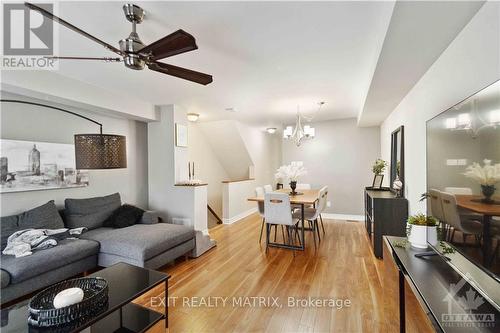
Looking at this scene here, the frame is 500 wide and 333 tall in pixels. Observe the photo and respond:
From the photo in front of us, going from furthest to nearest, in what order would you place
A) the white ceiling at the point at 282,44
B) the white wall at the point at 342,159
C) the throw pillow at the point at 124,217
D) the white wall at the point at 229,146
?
the white wall at the point at 229,146
the white wall at the point at 342,159
the throw pillow at the point at 124,217
the white ceiling at the point at 282,44

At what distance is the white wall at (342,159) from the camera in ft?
17.3

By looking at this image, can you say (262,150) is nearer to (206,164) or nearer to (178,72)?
(206,164)

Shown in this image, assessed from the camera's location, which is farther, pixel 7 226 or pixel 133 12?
pixel 7 226

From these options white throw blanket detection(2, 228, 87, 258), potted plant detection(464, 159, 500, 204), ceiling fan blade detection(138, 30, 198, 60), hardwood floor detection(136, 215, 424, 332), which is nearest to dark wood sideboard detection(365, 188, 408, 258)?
hardwood floor detection(136, 215, 424, 332)

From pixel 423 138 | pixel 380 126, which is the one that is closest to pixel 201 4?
pixel 423 138

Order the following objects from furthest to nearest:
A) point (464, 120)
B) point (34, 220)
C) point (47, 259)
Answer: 1. point (34, 220)
2. point (47, 259)
3. point (464, 120)

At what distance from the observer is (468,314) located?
1056 millimetres

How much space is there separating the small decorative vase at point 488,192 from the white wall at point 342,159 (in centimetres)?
446

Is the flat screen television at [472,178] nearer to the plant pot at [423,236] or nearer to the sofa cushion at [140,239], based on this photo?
the plant pot at [423,236]

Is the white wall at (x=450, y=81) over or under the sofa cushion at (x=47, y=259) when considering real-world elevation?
over

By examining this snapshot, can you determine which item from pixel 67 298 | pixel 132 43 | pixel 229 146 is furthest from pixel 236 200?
pixel 132 43

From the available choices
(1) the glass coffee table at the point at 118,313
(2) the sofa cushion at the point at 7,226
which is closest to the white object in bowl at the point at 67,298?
(1) the glass coffee table at the point at 118,313

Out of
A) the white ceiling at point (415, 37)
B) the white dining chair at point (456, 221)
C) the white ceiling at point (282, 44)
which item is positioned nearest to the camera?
the white dining chair at point (456, 221)

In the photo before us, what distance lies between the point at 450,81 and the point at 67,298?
2952 millimetres
